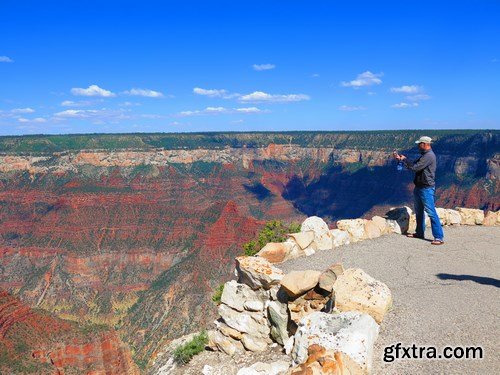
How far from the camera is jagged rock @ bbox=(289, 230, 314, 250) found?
12680 millimetres

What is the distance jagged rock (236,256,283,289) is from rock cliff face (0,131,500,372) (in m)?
50.9

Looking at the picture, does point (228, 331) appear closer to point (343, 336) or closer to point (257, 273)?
point (257, 273)

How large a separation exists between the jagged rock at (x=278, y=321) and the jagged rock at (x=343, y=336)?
1.99 meters

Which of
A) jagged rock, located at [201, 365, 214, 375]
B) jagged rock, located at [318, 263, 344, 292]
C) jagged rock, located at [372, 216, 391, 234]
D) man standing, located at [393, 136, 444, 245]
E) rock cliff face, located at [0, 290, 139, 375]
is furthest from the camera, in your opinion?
rock cliff face, located at [0, 290, 139, 375]

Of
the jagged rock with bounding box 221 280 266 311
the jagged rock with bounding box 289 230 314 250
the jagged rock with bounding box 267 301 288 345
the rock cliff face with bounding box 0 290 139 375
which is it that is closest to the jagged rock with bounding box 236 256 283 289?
the jagged rock with bounding box 221 280 266 311

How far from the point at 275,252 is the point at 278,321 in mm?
2822

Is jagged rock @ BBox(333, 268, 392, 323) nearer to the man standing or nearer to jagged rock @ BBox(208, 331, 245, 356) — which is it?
jagged rock @ BBox(208, 331, 245, 356)

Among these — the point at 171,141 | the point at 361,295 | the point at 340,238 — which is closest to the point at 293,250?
the point at 340,238

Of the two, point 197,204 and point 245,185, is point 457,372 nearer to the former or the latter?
point 197,204

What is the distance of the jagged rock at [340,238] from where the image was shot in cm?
1352

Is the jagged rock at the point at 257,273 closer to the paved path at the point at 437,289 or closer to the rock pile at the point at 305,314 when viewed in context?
the rock pile at the point at 305,314

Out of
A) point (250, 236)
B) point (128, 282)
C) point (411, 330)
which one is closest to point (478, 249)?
point (411, 330)

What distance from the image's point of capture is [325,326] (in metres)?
7.12

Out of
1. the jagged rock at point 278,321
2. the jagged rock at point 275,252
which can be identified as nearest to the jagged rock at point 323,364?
the jagged rock at point 278,321
